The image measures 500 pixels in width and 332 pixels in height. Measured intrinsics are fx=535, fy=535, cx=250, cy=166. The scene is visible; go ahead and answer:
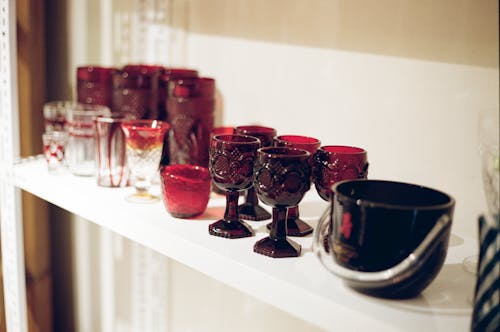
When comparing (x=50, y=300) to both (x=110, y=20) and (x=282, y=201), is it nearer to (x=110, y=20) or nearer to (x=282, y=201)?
(x=110, y=20)

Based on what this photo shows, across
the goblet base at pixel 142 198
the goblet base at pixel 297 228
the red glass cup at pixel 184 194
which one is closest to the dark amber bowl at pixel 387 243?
the goblet base at pixel 297 228

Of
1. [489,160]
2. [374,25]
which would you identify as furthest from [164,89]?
[489,160]

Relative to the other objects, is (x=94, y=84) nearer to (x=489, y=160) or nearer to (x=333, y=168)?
(x=333, y=168)

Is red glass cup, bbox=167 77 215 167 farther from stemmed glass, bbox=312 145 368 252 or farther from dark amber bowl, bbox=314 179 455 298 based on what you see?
dark amber bowl, bbox=314 179 455 298

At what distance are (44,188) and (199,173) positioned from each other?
0.34m

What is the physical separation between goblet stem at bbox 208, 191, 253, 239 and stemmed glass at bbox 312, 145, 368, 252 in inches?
5.3

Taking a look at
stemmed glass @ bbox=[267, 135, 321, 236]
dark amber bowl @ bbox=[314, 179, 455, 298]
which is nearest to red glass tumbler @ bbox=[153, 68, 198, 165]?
stemmed glass @ bbox=[267, 135, 321, 236]

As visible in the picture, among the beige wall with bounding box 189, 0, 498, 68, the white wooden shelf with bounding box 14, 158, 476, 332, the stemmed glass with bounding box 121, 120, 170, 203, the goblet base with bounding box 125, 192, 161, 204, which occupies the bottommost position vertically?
the white wooden shelf with bounding box 14, 158, 476, 332

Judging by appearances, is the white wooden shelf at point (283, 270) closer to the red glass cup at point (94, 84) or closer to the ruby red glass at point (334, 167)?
the ruby red glass at point (334, 167)

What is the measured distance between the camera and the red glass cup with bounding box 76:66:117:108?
4.13ft

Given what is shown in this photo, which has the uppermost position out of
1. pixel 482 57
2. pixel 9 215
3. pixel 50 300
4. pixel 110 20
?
pixel 110 20

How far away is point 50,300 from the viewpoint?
5.70 ft

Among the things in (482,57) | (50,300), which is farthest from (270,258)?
(50,300)

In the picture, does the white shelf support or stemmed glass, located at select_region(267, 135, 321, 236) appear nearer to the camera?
stemmed glass, located at select_region(267, 135, 321, 236)
